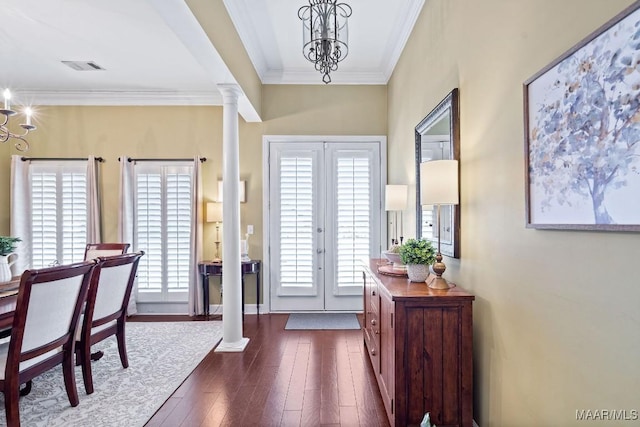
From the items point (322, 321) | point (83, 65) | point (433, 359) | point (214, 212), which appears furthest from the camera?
point (214, 212)

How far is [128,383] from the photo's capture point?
9.37 ft

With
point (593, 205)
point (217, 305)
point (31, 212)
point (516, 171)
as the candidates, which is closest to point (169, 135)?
point (31, 212)

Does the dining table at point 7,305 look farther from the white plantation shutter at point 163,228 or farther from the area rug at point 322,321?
the area rug at point 322,321

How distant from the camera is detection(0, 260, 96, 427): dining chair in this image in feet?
6.62

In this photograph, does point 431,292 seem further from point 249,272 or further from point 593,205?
point 249,272

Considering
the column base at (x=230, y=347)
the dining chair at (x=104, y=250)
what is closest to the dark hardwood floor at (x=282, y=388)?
the column base at (x=230, y=347)

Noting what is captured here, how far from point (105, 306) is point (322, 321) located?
255cm

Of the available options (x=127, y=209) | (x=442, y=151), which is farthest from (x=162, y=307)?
(x=442, y=151)

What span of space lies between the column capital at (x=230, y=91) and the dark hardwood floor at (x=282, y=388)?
2.68 m

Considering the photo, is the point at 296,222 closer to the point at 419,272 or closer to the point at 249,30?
the point at 249,30

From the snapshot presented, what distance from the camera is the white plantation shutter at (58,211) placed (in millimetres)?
4820

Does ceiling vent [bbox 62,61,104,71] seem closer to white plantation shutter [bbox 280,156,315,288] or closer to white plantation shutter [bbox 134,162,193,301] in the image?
white plantation shutter [bbox 134,162,193,301]

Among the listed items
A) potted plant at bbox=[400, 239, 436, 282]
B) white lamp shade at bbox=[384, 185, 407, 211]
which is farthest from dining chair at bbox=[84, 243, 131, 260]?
potted plant at bbox=[400, 239, 436, 282]

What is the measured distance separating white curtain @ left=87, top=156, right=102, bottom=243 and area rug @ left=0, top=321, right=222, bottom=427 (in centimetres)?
156
